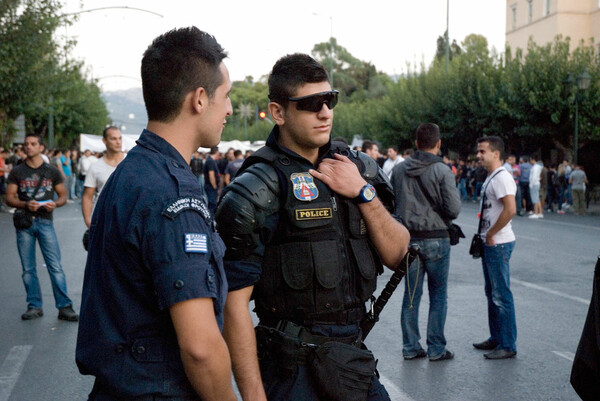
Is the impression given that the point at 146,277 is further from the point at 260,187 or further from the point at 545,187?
the point at 545,187

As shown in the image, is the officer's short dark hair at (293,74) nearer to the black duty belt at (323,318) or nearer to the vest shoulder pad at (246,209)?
the vest shoulder pad at (246,209)

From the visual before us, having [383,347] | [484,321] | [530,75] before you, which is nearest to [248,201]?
[383,347]

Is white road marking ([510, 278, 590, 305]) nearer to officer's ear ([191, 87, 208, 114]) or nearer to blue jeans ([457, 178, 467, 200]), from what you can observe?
officer's ear ([191, 87, 208, 114])

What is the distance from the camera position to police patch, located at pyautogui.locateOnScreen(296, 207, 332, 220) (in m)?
2.85

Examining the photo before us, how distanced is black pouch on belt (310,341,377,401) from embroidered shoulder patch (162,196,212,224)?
2.95 ft

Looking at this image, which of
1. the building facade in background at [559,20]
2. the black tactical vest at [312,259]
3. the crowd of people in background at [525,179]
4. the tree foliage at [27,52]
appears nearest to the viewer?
the black tactical vest at [312,259]

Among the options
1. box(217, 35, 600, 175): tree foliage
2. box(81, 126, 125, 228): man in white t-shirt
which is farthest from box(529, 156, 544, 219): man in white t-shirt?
box(81, 126, 125, 228): man in white t-shirt

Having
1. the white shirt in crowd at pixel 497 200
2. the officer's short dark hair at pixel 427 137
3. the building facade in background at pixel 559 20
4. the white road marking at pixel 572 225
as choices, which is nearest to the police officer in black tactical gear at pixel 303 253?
the officer's short dark hair at pixel 427 137

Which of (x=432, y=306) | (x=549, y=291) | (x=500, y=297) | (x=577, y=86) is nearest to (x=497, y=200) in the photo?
(x=500, y=297)

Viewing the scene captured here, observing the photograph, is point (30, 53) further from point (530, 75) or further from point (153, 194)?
point (153, 194)

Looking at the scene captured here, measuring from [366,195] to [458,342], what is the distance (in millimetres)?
4456

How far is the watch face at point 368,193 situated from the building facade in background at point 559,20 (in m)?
46.5

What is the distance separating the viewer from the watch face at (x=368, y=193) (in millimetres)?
2917

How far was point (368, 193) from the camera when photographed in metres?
2.92
